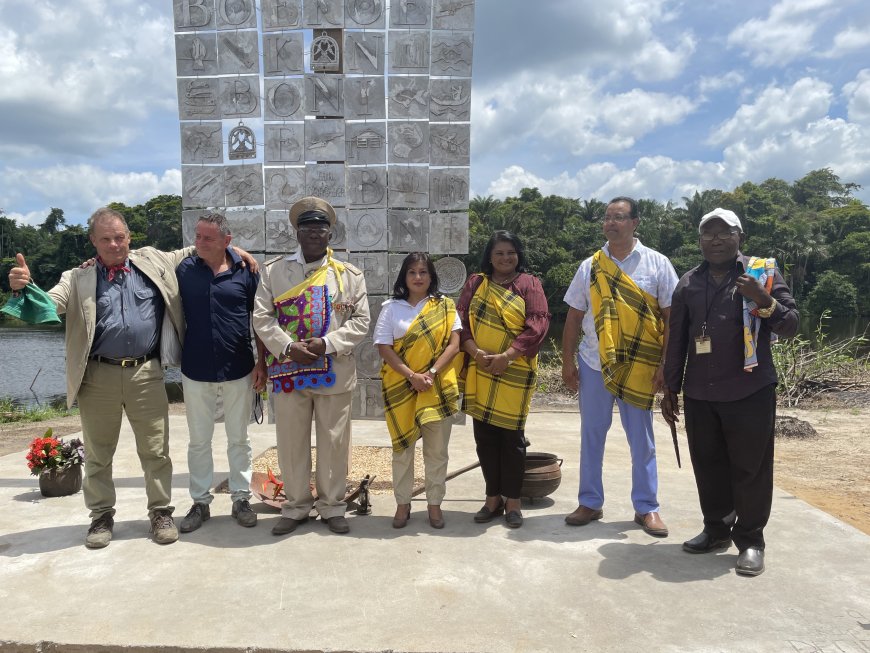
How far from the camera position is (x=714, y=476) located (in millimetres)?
3105

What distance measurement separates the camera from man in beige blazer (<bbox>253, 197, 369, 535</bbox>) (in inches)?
132

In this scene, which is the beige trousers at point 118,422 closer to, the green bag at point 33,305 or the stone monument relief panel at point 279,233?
the green bag at point 33,305

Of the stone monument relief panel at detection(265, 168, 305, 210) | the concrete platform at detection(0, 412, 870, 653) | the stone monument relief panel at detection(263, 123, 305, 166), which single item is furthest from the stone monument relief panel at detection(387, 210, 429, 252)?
the concrete platform at detection(0, 412, 870, 653)

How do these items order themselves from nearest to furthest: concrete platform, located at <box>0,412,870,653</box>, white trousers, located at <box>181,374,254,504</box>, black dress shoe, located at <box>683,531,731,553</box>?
concrete platform, located at <box>0,412,870,653</box> → black dress shoe, located at <box>683,531,731,553</box> → white trousers, located at <box>181,374,254,504</box>

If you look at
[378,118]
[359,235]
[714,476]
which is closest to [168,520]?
[359,235]

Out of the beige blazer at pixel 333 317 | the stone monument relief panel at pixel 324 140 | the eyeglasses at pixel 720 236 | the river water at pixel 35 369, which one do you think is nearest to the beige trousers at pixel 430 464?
the beige blazer at pixel 333 317

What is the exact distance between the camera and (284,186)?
4875 mm

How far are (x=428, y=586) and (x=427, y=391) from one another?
101 cm

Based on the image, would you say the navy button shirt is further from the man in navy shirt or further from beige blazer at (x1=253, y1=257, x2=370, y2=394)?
beige blazer at (x1=253, y1=257, x2=370, y2=394)

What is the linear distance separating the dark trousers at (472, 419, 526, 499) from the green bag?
2211 mm

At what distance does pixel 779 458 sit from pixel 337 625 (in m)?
4.92

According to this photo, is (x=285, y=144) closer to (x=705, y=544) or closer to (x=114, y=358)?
(x=114, y=358)

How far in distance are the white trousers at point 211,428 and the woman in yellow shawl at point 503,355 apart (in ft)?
4.18

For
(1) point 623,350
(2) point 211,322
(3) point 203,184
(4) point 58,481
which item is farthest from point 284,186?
(1) point 623,350
